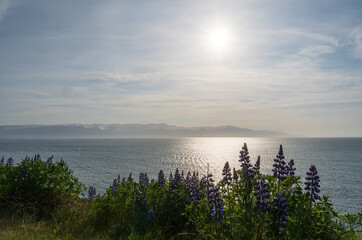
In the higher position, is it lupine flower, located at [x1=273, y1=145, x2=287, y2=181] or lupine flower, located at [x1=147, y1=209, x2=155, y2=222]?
lupine flower, located at [x1=273, y1=145, x2=287, y2=181]

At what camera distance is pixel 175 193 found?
7.14m

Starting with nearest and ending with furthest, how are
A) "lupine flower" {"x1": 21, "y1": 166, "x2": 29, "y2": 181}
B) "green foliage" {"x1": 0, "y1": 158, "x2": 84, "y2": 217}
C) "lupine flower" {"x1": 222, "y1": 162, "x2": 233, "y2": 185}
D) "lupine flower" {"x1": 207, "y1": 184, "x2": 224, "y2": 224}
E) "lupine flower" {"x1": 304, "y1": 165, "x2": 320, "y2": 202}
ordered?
"lupine flower" {"x1": 304, "y1": 165, "x2": 320, "y2": 202} → "lupine flower" {"x1": 207, "y1": 184, "x2": 224, "y2": 224} → "lupine flower" {"x1": 222, "y1": 162, "x2": 233, "y2": 185} → "green foliage" {"x1": 0, "y1": 158, "x2": 84, "y2": 217} → "lupine flower" {"x1": 21, "y1": 166, "x2": 29, "y2": 181}

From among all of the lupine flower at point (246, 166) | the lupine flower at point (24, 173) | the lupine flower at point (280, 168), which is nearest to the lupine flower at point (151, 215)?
the lupine flower at point (246, 166)

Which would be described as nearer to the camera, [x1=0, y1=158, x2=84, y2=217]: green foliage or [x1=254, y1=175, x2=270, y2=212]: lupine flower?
[x1=254, y1=175, x2=270, y2=212]: lupine flower

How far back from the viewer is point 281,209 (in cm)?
433

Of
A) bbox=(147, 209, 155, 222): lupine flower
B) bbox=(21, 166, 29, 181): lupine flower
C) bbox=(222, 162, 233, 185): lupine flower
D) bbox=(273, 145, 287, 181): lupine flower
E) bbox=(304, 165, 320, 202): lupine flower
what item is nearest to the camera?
bbox=(304, 165, 320, 202): lupine flower

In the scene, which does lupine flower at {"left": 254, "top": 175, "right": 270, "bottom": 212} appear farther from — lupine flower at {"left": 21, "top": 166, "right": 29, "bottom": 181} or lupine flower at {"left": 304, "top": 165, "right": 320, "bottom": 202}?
lupine flower at {"left": 21, "top": 166, "right": 29, "bottom": 181}

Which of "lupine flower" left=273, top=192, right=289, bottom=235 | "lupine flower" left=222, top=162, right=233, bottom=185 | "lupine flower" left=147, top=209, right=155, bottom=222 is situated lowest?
"lupine flower" left=147, top=209, right=155, bottom=222

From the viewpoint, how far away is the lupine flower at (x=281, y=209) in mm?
4275

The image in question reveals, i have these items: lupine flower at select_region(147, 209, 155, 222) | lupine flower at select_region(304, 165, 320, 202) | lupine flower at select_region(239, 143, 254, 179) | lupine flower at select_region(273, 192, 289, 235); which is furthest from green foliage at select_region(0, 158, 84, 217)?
lupine flower at select_region(304, 165, 320, 202)

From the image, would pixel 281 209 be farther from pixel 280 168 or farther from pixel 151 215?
pixel 151 215

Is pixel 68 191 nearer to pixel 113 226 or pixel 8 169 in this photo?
pixel 8 169

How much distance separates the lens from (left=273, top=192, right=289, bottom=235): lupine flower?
14.0ft

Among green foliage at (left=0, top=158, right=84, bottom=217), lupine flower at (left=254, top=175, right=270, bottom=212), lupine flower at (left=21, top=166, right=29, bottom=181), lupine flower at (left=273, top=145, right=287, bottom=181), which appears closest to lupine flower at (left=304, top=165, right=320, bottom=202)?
lupine flower at (left=273, top=145, right=287, bottom=181)
